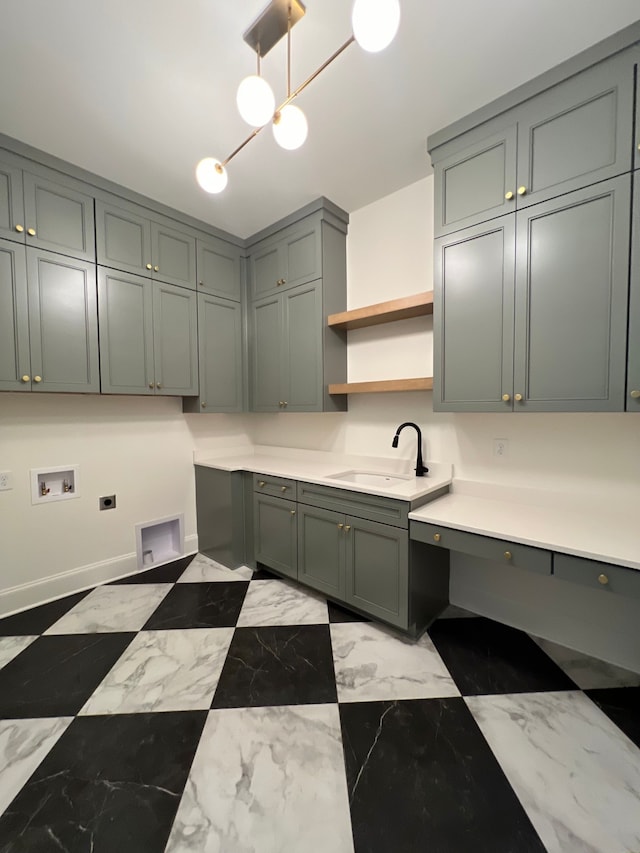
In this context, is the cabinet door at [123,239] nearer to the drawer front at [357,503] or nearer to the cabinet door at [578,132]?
the drawer front at [357,503]

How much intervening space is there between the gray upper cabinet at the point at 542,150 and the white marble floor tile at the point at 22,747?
2.87 m

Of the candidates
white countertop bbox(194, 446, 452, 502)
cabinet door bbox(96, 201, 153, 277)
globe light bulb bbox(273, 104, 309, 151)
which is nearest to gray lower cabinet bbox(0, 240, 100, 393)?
cabinet door bbox(96, 201, 153, 277)

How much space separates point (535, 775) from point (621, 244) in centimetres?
201

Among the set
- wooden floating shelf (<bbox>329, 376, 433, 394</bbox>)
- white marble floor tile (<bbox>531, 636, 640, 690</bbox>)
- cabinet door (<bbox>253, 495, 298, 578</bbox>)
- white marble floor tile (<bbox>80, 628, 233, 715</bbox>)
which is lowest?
white marble floor tile (<bbox>80, 628, 233, 715</bbox>)

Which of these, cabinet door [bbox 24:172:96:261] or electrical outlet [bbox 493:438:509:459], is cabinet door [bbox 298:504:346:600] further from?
cabinet door [bbox 24:172:96:261]

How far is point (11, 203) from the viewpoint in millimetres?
1808

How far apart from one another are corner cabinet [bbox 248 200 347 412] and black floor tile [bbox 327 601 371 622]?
1347 millimetres

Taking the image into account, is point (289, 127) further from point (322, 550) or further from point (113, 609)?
point (113, 609)

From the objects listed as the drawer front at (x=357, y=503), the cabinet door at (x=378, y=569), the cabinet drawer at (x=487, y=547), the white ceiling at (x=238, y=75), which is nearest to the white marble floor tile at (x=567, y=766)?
the cabinet door at (x=378, y=569)

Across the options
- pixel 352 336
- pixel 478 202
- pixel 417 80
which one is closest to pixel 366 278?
pixel 352 336

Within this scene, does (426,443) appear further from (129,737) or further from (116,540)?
(116,540)

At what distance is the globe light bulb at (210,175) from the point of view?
134 centimetres

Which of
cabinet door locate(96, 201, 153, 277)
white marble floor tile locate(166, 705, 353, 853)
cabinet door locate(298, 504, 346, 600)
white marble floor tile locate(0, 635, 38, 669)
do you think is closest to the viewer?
white marble floor tile locate(166, 705, 353, 853)

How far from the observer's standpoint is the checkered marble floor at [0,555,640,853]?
3.31ft
